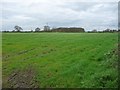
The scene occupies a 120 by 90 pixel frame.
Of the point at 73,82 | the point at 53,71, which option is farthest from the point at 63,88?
the point at 53,71

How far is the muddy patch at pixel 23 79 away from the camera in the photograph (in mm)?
14594

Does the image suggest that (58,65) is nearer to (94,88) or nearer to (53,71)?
(53,71)

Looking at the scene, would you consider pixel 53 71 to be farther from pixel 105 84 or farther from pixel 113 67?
pixel 105 84

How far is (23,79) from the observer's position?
1588 centimetres

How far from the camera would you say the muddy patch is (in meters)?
14.6

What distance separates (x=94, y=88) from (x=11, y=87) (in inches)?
197

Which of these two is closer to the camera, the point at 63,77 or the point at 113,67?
the point at 113,67

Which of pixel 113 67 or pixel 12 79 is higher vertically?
pixel 113 67

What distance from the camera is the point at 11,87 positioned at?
14.7 metres

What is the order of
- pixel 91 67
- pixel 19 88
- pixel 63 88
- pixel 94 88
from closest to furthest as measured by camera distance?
pixel 94 88
pixel 63 88
pixel 19 88
pixel 91 67

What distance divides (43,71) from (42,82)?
2.69 m

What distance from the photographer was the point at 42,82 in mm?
14516

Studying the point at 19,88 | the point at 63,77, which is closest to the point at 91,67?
the point at 63,77

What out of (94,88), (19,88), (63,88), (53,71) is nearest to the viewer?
(94,88)
